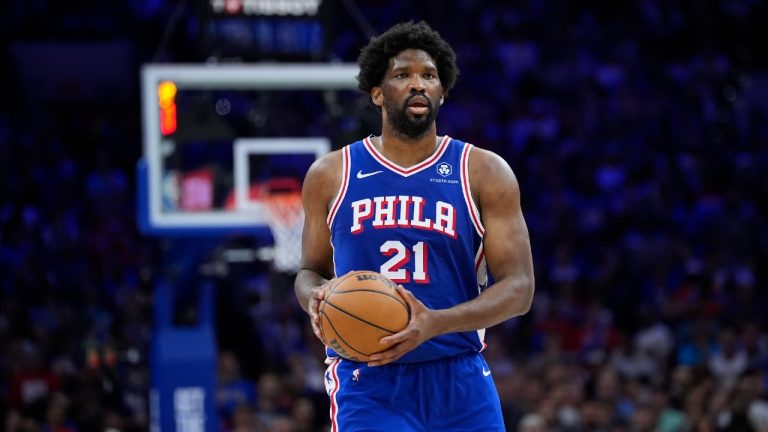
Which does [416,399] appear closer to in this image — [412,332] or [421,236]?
[412,332]

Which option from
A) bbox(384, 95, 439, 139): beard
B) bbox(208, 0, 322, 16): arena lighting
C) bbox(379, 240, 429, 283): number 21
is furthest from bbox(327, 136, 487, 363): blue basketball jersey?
bbox(208, 0, 322, 16): arena lighting

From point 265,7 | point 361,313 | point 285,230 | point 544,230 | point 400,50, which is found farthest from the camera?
point 544,230

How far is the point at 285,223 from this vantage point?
8.56 metres

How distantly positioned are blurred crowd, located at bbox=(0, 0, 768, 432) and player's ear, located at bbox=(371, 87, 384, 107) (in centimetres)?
437

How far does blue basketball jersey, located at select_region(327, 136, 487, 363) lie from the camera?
13.1 feet

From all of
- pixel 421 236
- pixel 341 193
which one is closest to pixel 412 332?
pixel 421 236

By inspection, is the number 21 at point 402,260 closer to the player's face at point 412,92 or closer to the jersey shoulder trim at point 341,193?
the jersey shoulder trim at point 341,193

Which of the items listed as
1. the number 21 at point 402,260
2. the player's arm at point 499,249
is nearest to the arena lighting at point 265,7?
the player's arm at point 499,249

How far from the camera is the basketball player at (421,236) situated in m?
3.93

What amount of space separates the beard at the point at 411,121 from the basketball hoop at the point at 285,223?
4.20 m

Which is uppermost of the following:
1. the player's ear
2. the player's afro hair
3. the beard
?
the player's afro hair

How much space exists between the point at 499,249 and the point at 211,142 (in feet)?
16.6

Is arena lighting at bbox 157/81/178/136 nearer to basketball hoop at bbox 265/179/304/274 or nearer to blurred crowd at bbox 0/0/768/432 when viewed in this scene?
basketball hoop at bbox 265/179/304/274

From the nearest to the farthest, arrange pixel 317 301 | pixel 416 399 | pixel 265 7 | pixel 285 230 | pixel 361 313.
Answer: pixel 361 313, pixel 317 301, pixel 416 399, pixel 285 230, pixel 265 7
